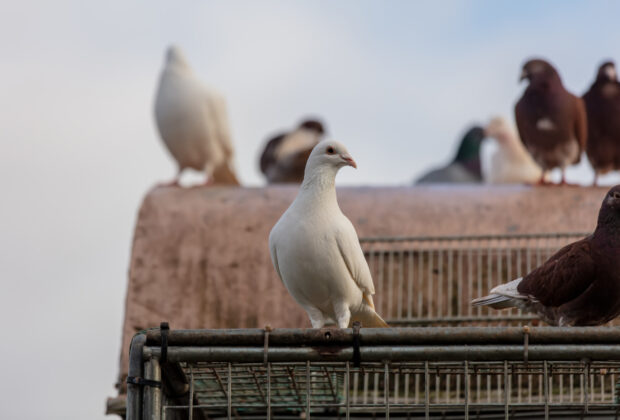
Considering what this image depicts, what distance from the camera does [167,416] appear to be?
11.3 ft

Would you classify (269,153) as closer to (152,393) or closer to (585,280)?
(585,280)

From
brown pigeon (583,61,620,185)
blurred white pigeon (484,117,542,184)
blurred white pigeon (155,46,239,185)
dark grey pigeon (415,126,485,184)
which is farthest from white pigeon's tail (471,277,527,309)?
dark grey pigeon (415,126,485,184)

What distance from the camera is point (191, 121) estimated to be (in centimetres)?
991

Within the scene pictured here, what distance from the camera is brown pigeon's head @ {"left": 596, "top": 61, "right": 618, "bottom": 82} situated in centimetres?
891

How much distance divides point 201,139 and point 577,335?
704 centimetres

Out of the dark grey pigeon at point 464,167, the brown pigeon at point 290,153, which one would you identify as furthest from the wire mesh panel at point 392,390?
the dark grey pigeon at point 464,167

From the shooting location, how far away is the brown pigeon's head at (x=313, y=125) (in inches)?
512

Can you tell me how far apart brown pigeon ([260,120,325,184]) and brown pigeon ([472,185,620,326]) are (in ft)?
21.1

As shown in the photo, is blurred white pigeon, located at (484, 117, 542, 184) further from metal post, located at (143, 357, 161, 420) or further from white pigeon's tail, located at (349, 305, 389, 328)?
metal post, located at (143, 357, 161, 420)

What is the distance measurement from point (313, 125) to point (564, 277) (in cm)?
856

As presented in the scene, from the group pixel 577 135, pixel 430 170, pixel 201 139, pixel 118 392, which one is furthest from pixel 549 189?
pixel 430 170

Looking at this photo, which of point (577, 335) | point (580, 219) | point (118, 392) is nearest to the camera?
point (577, 335)

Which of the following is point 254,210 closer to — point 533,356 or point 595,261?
point 595,261

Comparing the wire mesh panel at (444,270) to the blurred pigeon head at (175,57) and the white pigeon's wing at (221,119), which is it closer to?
the white pigeon's wing at (221,119)
